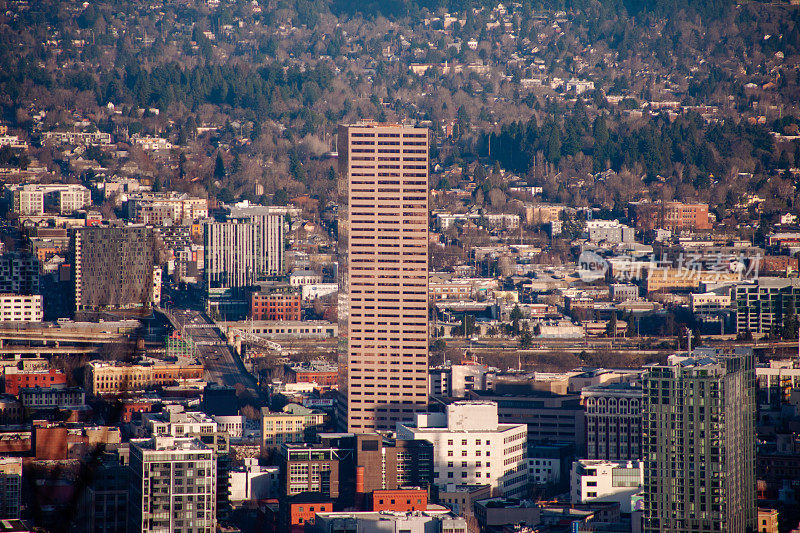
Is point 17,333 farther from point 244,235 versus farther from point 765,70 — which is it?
point 765,70

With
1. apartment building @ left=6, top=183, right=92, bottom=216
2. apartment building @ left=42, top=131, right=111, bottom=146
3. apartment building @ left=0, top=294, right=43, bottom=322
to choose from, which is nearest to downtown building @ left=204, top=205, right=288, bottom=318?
apartment building @ left=6, top=183, right=92, bottom=216

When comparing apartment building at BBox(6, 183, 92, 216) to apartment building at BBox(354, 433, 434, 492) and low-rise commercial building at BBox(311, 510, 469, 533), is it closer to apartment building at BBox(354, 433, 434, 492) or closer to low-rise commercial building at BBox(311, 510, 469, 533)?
A: apartment building at BBox(354, 433, 434, 492)

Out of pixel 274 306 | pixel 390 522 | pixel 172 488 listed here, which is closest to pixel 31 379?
pixel 172 488

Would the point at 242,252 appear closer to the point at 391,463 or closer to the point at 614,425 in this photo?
the point at 614,425

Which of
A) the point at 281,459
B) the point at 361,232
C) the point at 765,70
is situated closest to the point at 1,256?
the point at 281,459

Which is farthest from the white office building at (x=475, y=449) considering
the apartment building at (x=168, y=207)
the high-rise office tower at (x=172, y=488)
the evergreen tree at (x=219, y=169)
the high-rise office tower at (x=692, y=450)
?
the evergreen tree at (x=219, y=169)

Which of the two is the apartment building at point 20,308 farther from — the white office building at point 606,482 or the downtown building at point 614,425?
the white office building at point 606,482
